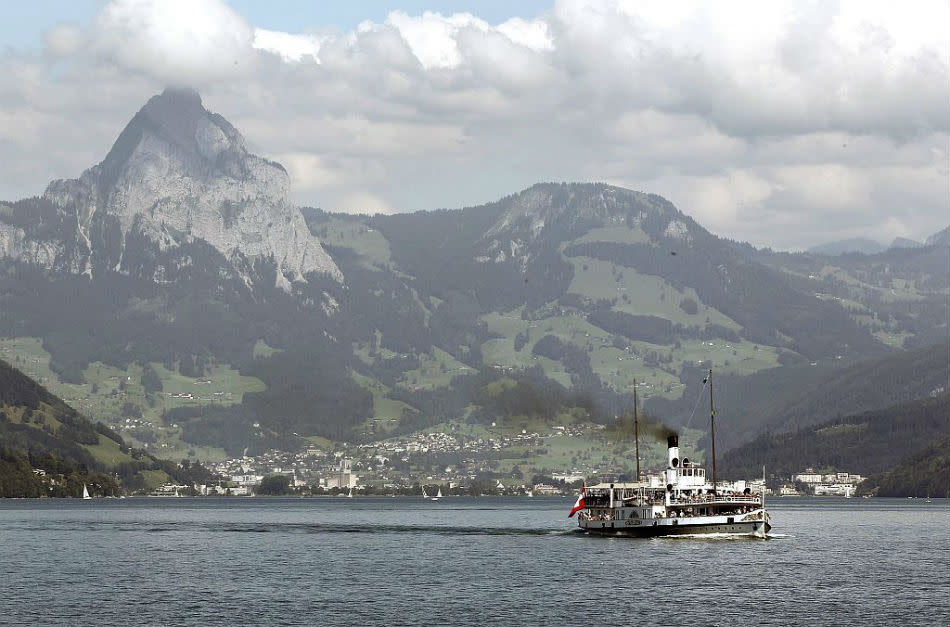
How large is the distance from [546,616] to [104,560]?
3250 inches

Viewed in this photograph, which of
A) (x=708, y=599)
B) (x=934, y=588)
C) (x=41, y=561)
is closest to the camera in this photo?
(x=708, y=599)

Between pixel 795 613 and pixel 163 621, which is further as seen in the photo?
pixel 795 613

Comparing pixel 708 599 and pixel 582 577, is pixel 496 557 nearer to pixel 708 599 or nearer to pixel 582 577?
pixel 582 577

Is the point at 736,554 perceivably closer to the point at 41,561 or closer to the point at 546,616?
the point at 546,616

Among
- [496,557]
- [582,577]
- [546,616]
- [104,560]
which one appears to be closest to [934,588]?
[582,577]

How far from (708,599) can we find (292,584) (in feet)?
152

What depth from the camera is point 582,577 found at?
542ft

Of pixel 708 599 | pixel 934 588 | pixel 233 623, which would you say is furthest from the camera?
pixel 934 588

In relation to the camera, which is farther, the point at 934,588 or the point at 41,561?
the point at 41,561

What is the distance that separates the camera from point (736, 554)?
7657 inches

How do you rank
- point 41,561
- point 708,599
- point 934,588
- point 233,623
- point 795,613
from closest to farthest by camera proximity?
point 233,623 → point 795,613 → point 708,599 → point 934,588 → point 41,561

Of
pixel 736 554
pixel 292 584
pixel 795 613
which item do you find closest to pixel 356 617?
pixel 292 584

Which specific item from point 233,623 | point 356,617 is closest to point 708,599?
point 356,617

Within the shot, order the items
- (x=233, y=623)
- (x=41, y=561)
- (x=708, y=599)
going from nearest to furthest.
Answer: (x=233, y=623) < (x=708, y=599) < (x=41, y=561)
